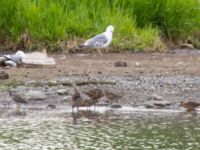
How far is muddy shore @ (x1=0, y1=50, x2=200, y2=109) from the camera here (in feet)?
36.7

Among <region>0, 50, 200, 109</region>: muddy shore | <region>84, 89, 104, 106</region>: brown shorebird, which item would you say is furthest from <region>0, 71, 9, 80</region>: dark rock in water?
<region>84, 89, 104, 106</region>: brown shorebird

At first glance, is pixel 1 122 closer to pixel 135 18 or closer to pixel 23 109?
pixel 23 109

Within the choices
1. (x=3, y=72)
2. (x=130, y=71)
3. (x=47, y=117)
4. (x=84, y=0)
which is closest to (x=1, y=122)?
(x=47, y=117)

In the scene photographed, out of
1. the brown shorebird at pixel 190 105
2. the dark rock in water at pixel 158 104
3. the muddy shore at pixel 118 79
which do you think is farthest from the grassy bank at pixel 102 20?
the brown shorebird at pixel 190 105

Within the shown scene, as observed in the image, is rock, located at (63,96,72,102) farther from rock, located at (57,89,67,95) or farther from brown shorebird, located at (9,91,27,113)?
brown shorebird, located at (9,91,27,113)

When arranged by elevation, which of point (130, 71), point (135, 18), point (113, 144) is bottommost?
point (113, 144)

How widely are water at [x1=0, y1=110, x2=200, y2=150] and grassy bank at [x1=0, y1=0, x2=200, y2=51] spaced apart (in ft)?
16.3

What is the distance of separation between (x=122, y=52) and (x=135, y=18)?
987 millimetres

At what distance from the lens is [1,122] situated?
384 inches

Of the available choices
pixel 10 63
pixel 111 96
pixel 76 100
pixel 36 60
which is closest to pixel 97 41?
pixel 36 60

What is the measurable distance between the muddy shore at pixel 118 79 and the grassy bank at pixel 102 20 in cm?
62

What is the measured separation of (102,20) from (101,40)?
141cm

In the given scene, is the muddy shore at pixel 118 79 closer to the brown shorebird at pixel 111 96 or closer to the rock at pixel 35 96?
the rock at pixel 35 96

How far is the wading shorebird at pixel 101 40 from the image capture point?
1473 cm
